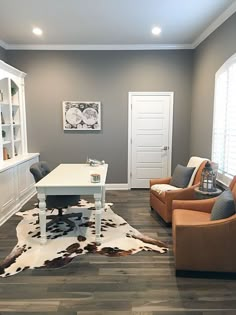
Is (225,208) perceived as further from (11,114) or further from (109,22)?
(11,114)

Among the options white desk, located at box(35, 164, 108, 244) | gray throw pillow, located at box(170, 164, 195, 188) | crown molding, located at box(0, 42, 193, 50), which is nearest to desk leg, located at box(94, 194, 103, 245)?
white desk, located at box(35, 164, 108, 244)

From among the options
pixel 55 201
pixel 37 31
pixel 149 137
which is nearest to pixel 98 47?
pixel 37 31

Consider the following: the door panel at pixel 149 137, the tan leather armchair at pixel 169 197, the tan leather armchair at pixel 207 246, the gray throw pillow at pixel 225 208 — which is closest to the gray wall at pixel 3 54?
the door panel at pixel 149 137

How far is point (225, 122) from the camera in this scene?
4062 millimetres

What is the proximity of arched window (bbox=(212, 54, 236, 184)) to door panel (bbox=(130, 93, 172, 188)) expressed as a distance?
1.65 metres

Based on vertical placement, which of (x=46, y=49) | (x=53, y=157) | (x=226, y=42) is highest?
(x=46, y=49)

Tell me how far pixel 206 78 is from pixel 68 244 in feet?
12.1

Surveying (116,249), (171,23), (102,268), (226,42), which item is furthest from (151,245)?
(171,23)

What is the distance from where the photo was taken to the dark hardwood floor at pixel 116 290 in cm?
223

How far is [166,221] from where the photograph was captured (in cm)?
399

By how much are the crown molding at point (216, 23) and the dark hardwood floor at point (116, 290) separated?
3300mm

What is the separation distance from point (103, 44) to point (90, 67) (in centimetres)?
54

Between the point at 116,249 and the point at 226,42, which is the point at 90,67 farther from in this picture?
the point at 116,249

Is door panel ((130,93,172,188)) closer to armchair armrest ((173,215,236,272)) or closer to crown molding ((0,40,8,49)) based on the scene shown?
crown molding ((0,40,8,49))
